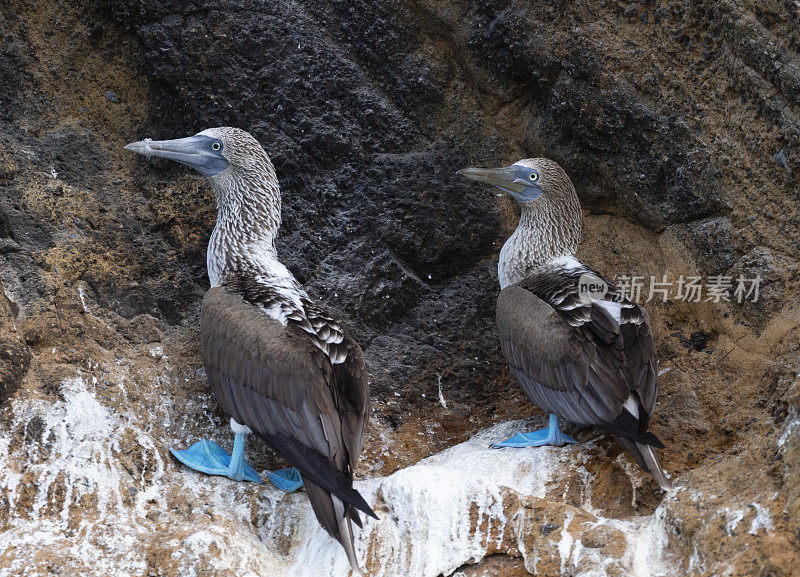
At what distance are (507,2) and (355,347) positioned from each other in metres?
2.93

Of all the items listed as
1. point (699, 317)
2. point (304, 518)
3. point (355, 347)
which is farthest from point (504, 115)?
point (304, 518)

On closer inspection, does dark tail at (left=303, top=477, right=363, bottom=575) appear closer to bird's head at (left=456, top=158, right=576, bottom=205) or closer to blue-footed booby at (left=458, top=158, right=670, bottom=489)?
blue-footed booby at (left=458, top=158, right=670, bottom=489)

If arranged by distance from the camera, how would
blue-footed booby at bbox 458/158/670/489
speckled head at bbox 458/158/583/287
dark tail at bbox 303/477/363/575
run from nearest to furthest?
dark tail at bbox 303/477/363/575, blue-footed booby at bbox 458/158/670/489, speckled head at bbox 458/158/583/287

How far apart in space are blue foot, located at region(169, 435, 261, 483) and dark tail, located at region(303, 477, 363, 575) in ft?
2.43

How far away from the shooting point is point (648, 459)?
4480 millimetres

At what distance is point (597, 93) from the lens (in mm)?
6117

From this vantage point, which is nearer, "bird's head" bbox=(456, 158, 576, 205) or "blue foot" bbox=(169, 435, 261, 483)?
"blue foot" bbox=(169, 435, 261, 483)

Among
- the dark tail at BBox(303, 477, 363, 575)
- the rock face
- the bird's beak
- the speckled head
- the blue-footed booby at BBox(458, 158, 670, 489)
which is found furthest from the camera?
the speckled head

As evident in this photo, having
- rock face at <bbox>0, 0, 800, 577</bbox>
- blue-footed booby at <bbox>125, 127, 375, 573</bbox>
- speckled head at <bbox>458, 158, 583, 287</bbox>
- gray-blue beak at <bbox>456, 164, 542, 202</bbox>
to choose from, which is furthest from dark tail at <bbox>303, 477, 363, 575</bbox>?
gray-blue beak at <bbox>456, 164, 542, 202</bbox>

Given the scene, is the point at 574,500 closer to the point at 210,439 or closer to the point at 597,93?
the point at 210,439

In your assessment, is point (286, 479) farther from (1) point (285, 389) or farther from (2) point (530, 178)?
(2) point (530, 178)

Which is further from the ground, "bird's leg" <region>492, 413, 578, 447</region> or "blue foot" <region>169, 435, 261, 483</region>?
"bird's leg" <region>492, 413, 578, 447</region>

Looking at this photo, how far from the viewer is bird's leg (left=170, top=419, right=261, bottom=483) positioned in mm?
4902

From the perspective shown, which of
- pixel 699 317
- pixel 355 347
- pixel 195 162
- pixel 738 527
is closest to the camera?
pixel 738 527
